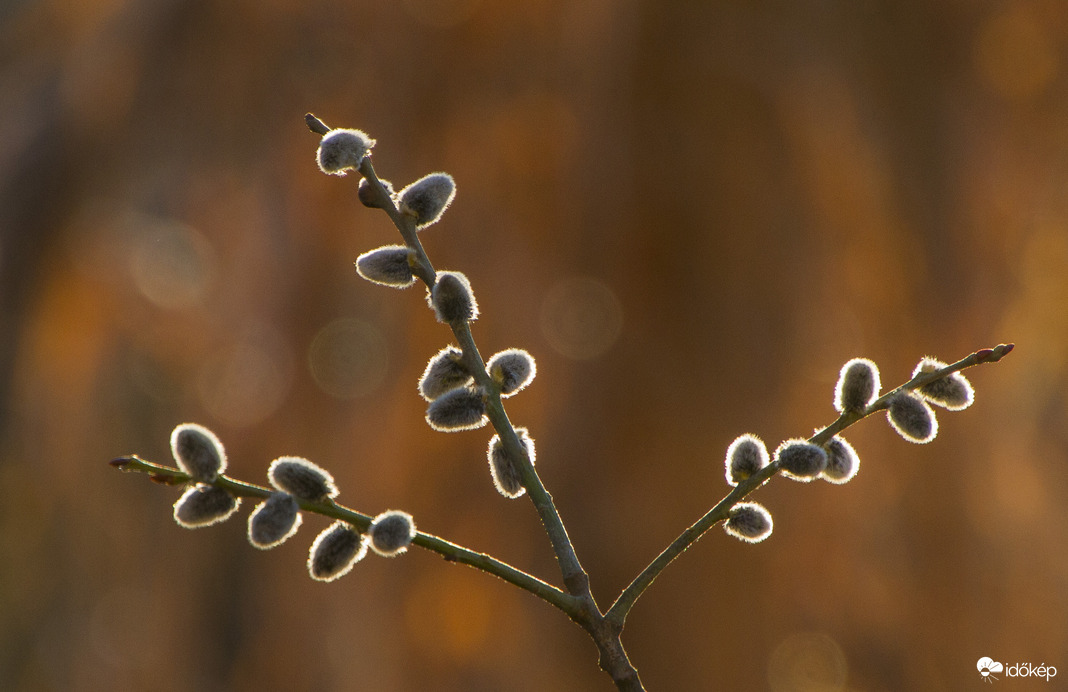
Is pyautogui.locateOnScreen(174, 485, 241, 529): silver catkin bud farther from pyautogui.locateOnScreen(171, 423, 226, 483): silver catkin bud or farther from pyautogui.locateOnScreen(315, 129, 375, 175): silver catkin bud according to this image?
pyautogui.locateOnScreen(315, 129, 375, 175): silver catkin bud

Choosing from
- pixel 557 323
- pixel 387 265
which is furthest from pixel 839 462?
pixel 557 323

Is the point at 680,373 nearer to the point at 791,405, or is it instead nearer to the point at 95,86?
the point at 791,405

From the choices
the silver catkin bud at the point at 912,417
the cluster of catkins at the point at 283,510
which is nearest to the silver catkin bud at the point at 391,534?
the cluster of catkins at the point at 283,510

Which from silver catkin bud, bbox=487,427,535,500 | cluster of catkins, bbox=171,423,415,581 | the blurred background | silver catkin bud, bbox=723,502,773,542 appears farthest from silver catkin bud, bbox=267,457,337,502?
the blurred background

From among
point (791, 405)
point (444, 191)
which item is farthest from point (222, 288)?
point (444, 191)

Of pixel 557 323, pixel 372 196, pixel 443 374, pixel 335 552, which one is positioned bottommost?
pixel 557 323

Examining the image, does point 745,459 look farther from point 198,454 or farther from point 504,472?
point 198,454
